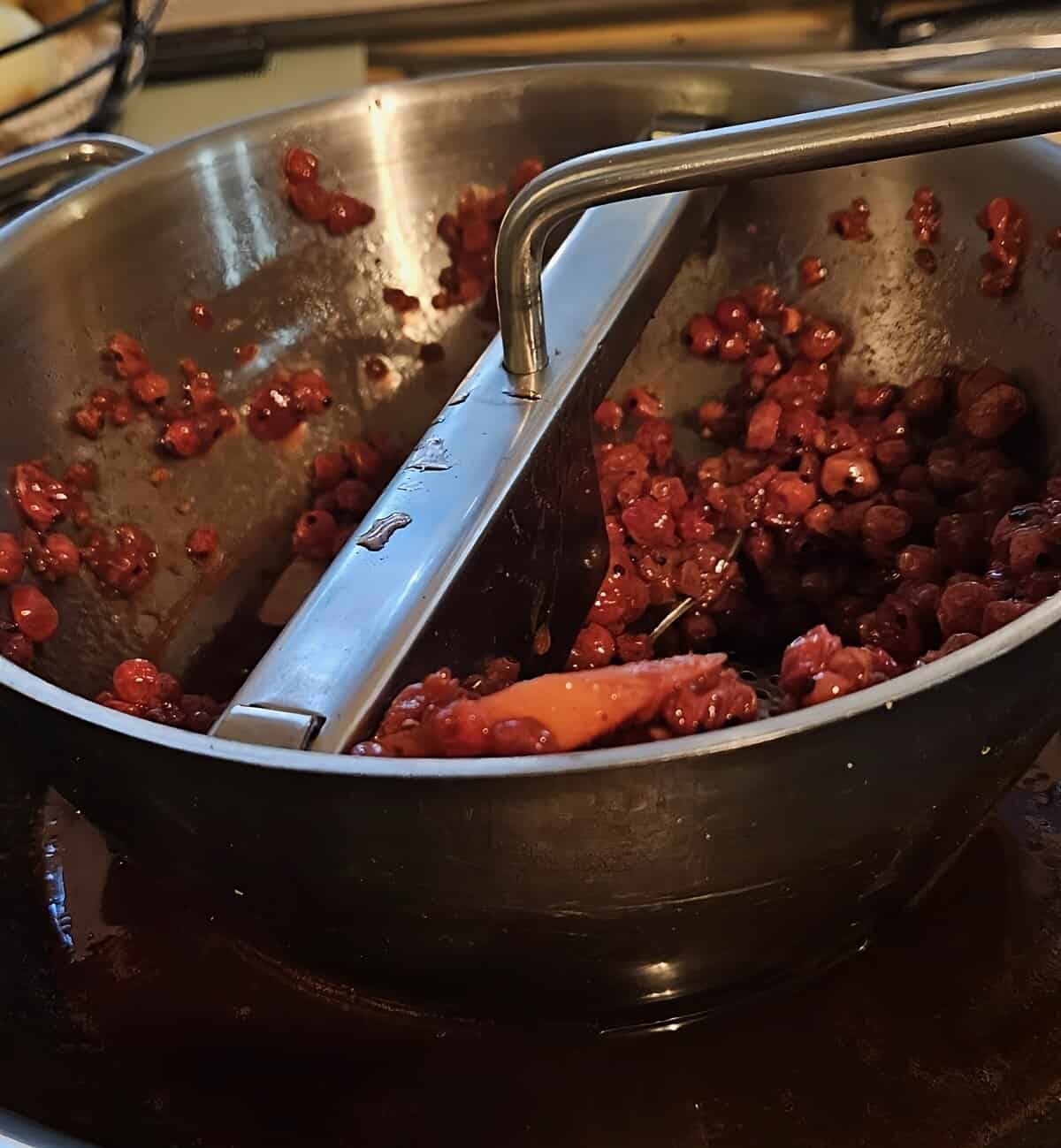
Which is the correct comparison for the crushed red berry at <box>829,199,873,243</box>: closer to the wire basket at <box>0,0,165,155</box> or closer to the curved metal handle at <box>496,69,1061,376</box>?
the curved metal handle at <box>496,69,1061,376</box>

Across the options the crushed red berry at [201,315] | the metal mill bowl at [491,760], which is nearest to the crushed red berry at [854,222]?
the metal mill bowl at [491,760]

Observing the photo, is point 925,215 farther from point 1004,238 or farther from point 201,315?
point 201,315

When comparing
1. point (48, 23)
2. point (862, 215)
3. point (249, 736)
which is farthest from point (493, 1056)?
point (48, 23)

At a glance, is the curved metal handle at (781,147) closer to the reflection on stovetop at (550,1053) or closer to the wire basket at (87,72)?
the reflection on stovetop at (550,1053)

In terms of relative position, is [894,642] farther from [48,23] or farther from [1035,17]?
[48,23]

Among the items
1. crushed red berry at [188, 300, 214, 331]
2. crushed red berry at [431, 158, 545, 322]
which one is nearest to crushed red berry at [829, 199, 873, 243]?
crushed red berry at [431, 158, 545, 322]

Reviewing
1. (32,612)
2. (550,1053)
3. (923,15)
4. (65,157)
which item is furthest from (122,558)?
(923,15)

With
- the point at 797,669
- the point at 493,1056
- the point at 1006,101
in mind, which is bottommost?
the point at 493,1056
